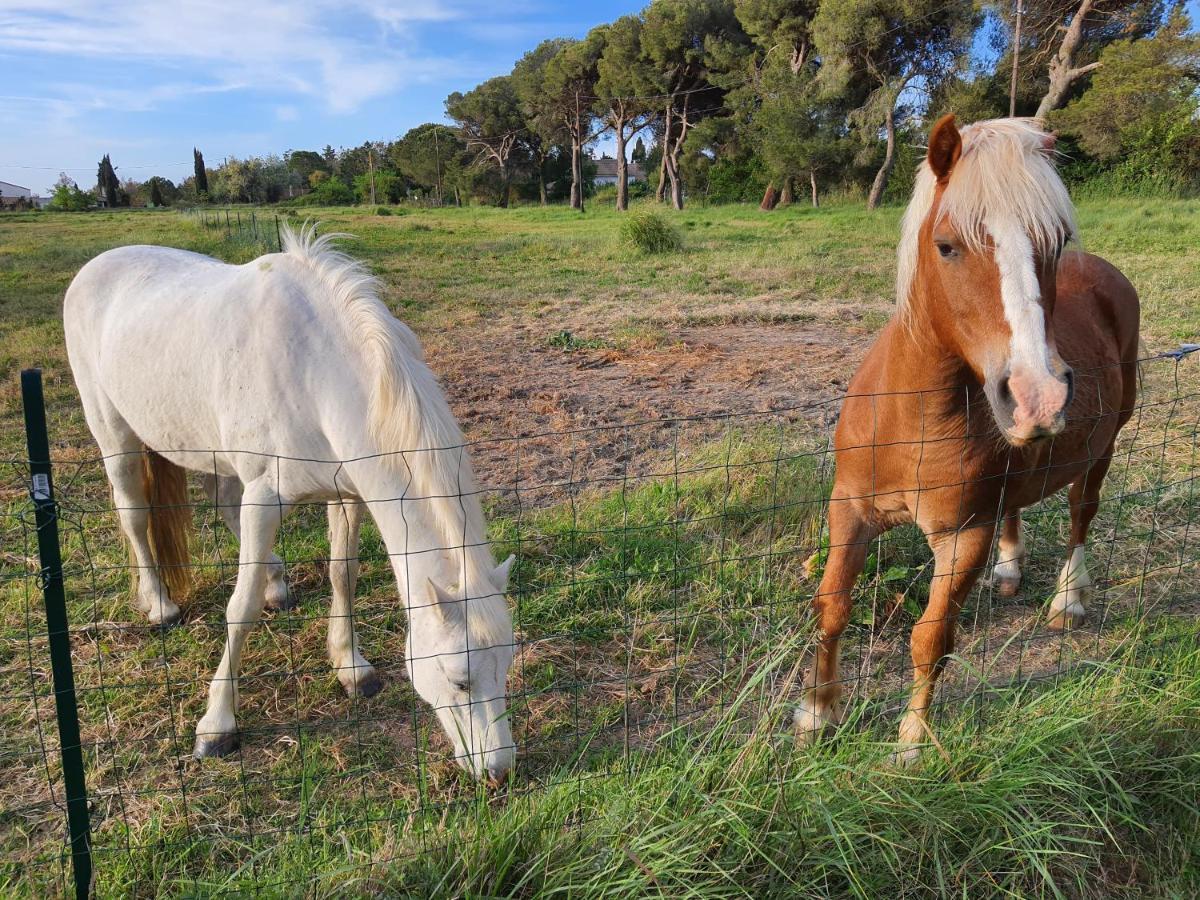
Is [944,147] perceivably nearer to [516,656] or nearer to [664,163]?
[516,656]

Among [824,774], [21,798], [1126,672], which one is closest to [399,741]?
[21,798]

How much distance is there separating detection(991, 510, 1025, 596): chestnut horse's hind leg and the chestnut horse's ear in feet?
7.19

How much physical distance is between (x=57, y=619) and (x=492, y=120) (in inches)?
1895

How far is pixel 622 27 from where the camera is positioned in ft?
113

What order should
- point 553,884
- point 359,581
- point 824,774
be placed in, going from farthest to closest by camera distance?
point 359,581, point 824,774, point 553,884

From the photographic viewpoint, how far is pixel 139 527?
3.68 metres

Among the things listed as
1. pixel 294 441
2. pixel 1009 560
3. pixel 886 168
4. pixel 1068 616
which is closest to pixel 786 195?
pixel 886 168

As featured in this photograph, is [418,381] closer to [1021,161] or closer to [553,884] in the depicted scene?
[553,884]

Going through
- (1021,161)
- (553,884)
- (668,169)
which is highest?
(668,169)

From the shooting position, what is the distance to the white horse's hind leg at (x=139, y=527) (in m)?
3.55

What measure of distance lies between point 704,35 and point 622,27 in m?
4.01

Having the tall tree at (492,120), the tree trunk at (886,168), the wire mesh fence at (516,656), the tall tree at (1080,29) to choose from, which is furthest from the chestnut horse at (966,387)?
the tall tree at (492,120)

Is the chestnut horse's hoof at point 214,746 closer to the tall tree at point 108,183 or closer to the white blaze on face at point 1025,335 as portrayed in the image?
the white blaze on face at point 1025,335

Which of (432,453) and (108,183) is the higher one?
(108,183)
